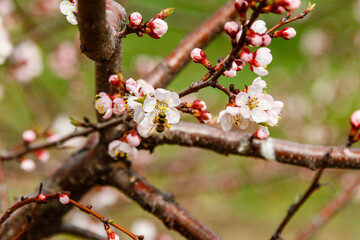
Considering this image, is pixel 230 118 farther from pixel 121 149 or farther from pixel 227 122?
pixel 121 149

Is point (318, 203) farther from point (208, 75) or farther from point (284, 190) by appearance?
point (208, 75)

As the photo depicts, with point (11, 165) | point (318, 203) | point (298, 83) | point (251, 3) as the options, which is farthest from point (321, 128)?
point (251, 3)

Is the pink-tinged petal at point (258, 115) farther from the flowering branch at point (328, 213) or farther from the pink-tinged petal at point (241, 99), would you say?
the flowering branch at point (328, 213)

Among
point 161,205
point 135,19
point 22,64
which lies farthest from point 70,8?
point 22,64

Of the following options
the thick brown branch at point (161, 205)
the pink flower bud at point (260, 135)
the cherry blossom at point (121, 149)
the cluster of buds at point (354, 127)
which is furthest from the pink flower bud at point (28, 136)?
the cluster of buds at point (354, 127)

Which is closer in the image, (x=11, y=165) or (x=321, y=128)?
(x=11, y=165)

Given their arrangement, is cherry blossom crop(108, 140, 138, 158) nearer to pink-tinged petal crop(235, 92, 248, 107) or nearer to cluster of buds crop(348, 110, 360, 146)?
pink-tinged petal crop(235, 92, 248, 107)

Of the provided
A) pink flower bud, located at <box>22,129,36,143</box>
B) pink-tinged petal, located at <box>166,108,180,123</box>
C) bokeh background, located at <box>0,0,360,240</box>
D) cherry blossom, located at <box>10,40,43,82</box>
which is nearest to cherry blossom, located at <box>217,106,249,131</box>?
pink-tinged petal, located at <box>166,108,180,123</box>
